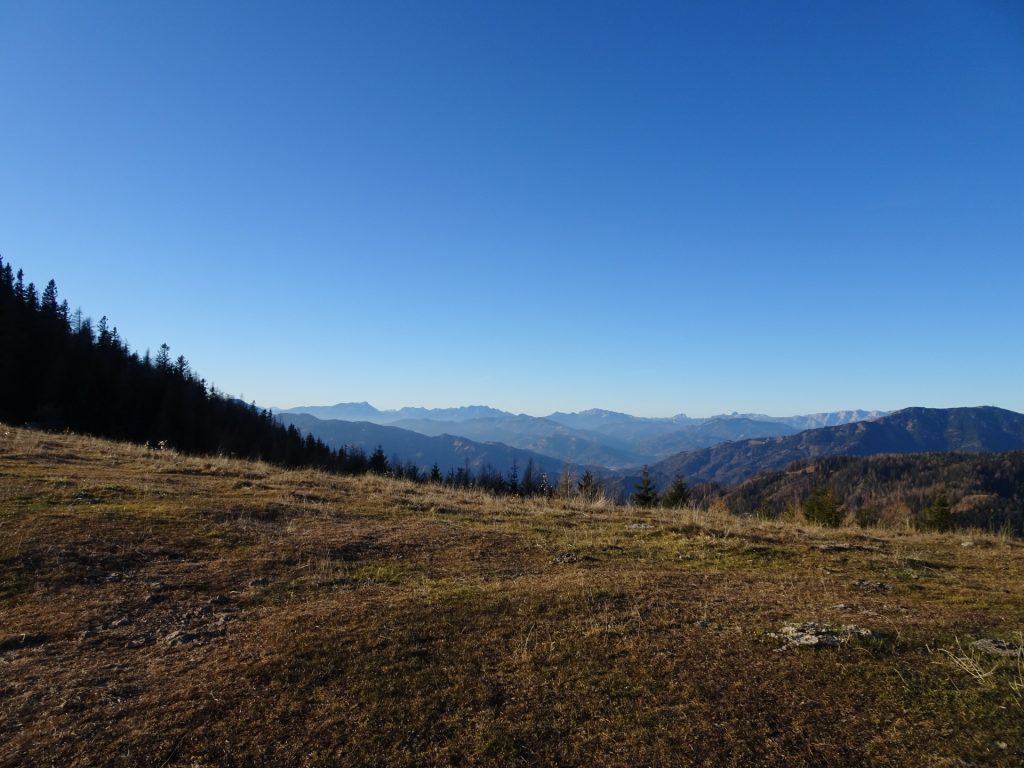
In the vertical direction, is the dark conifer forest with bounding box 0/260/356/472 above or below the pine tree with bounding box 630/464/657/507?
above

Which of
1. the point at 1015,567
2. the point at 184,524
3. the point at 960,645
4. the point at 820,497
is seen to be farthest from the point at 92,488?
the point at 820,497

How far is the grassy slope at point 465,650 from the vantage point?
4184 millimetres

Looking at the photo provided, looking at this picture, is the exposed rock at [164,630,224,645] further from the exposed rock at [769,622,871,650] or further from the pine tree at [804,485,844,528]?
the pine tree at [804,485,844,528]

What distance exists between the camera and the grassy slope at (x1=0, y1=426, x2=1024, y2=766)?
165 inches

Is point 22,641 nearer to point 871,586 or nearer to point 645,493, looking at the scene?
point 871,586

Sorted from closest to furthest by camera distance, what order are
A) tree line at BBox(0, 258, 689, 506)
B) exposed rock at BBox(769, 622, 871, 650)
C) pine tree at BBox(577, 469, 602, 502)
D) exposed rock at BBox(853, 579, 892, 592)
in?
1. exposed rock at BBox(769, 622, 871, 650)
2. exposed rock at BBox(853, 579, 892, 592)
3. pine tree at BBox(577, 469, 602, 502)
4. tree line at BBox(0, 258, 689, 506)

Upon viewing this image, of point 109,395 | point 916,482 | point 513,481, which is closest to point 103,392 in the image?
point 109,395

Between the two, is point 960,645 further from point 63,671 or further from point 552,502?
point 552,502

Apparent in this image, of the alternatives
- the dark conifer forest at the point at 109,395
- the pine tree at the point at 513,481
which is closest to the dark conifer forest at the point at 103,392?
the dark conifer forest at the point at 109,395

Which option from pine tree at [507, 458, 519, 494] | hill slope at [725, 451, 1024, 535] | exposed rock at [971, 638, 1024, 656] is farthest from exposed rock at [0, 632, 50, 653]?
hill slope at [725, 451, 1024, 535]

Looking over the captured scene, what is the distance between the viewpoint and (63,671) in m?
5.09

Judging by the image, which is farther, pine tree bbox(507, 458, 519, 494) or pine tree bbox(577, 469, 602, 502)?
pine tree bbox(507, 458, 519, 494)

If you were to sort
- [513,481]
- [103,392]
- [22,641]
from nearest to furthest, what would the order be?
[22,641] < [103,392] < [513,481]

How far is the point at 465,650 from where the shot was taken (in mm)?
5656
